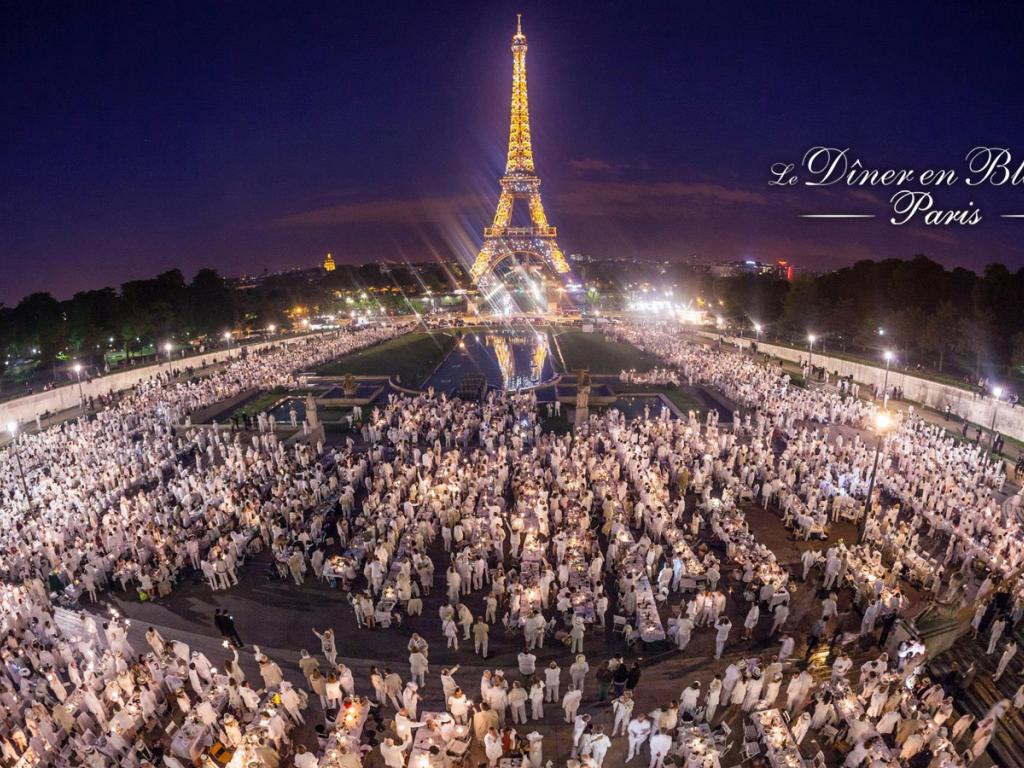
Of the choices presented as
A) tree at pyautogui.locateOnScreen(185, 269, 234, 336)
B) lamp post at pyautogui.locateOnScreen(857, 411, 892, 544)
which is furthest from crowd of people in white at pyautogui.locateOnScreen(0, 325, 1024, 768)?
tree at pyautogui.locateOnScreen(185, 269, 234, 336)

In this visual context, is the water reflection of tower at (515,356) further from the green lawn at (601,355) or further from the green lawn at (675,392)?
the green lawn at (675,392)

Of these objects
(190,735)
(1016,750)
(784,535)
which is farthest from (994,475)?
(190,735)

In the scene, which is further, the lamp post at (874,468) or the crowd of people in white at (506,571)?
the lamp post at (874,468)

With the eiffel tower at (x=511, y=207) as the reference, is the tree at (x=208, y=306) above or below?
below

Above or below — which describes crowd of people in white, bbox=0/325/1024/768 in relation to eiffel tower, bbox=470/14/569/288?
below

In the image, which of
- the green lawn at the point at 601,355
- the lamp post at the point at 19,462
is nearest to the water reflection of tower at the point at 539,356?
the green lawn at the point at 601,355

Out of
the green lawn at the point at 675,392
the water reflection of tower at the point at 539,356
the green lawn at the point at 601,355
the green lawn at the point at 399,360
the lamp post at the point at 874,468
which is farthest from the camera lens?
the green lawn at the point at 601,355

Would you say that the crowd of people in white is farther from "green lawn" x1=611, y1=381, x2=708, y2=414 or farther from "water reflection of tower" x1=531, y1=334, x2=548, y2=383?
"water reflection of tower" x1=531, y1=334, x2=548, y2=383
